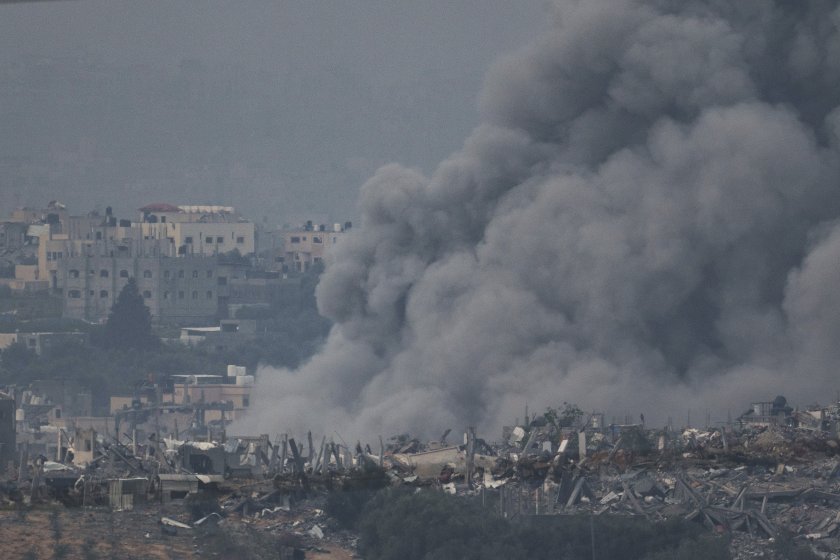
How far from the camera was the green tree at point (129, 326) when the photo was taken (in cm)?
5166

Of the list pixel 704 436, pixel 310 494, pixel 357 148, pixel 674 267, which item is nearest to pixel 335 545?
pixel 310 494

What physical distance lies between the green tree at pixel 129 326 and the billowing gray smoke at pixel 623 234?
18276mm

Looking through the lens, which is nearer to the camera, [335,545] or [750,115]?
[335,545]

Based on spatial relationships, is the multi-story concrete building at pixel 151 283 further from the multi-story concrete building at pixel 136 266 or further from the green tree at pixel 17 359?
the green tree at pixel 17 359

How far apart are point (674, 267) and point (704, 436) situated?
792 centimetres

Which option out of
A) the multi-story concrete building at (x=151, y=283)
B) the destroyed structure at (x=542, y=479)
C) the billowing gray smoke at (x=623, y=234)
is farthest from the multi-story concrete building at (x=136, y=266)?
the destroyed structure at (x=542, y=479)

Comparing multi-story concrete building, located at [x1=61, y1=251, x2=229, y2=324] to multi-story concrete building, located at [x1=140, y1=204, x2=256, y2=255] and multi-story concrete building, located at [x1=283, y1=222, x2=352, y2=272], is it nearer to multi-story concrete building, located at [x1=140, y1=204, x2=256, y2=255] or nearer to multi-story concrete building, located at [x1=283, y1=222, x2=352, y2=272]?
multi-story concrete building, located at [x1=140, y1=204, x2=256, y2=255]

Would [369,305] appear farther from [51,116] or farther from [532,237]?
[51,116]

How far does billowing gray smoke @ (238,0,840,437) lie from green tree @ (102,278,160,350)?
18.3 meters

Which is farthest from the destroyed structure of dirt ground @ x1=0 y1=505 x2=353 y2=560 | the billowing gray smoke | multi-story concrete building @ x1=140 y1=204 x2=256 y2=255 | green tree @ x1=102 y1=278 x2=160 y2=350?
multi-story concrete building @ x1=140 y1=204 x2=256 y2=255

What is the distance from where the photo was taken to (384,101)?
62375 mm

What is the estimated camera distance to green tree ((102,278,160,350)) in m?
51.7

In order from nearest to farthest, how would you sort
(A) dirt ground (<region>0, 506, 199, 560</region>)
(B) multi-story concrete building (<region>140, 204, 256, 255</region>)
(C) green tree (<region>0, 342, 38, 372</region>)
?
(A) dirt ground (<region>0, 506, 199, 560</region>), (C) green tree (<region>0, 342, 38, 372</region>), (B) multi-story concrete building (<region>140, 204, 256, 255</region>)

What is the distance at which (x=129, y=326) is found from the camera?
171 feet
